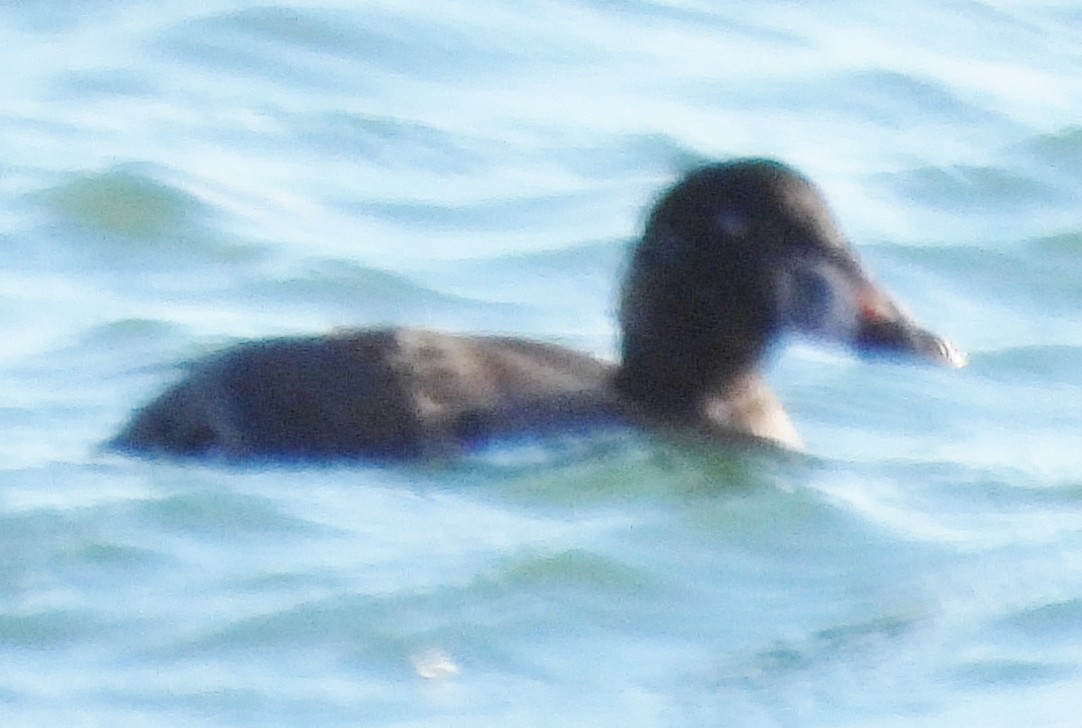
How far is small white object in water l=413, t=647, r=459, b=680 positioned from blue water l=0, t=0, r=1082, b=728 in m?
0.01

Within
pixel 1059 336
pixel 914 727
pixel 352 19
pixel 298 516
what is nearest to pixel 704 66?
pixel 352 19

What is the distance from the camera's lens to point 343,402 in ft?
26.7

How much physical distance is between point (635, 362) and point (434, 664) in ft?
6.45

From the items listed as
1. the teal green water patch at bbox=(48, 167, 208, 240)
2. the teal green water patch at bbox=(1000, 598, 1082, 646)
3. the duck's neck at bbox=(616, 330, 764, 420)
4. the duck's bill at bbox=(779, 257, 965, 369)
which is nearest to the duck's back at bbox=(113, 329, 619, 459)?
the duck's neck at bbox=(616, 330, 764, 420)

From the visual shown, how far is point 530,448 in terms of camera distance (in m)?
8.39

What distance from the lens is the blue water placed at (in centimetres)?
710

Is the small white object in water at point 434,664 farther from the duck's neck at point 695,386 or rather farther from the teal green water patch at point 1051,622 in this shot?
the duck's neck at point 695,386

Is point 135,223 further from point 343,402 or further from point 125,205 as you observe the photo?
point 343,402

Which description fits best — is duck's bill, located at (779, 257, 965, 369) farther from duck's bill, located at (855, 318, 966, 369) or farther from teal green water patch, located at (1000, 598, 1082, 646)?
teal green water patch, located at (1000, 598, 1082, 646)

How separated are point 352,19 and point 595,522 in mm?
6657

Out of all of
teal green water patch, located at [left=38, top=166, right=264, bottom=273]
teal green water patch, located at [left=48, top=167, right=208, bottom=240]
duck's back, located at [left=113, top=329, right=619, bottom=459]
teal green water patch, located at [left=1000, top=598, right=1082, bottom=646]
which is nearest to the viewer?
teal green water patch, located at [left=1000, top=598, right=1082, bottom=646]

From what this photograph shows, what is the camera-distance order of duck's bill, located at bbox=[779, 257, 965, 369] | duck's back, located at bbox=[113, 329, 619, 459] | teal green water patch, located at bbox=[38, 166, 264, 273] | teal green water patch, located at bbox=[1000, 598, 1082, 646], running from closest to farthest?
teal green water patch, located at bbox=[1000, 598, 1082, 646], duck's back, located at bbox=[113, 329, 619, 459], duck's bill, located at bbox=[779, 257, 965, 369], teal green water patch, located at bbox=[38, 166, 264, 273]

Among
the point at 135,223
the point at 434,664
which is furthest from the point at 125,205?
the point at 434,664

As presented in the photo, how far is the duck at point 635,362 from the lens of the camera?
8.15m
